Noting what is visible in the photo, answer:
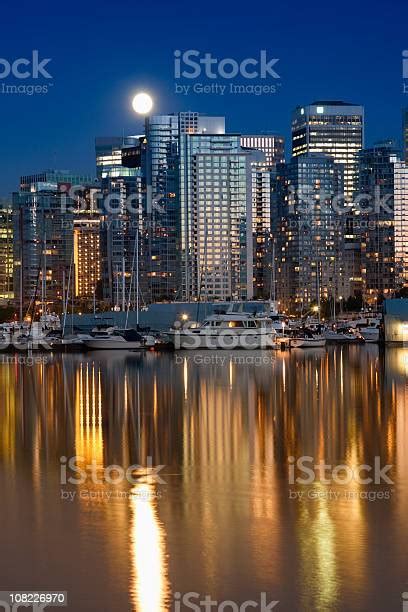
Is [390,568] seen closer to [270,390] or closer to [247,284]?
[270,390]

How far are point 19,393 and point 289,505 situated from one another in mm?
22908

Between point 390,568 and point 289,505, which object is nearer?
point 390,568

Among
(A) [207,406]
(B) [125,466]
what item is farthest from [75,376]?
(B) [125,466]

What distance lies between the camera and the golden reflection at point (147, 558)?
13.2m

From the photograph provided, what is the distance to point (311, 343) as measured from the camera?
78.9m

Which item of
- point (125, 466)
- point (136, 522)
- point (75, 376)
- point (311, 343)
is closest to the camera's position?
point (136, 522)
